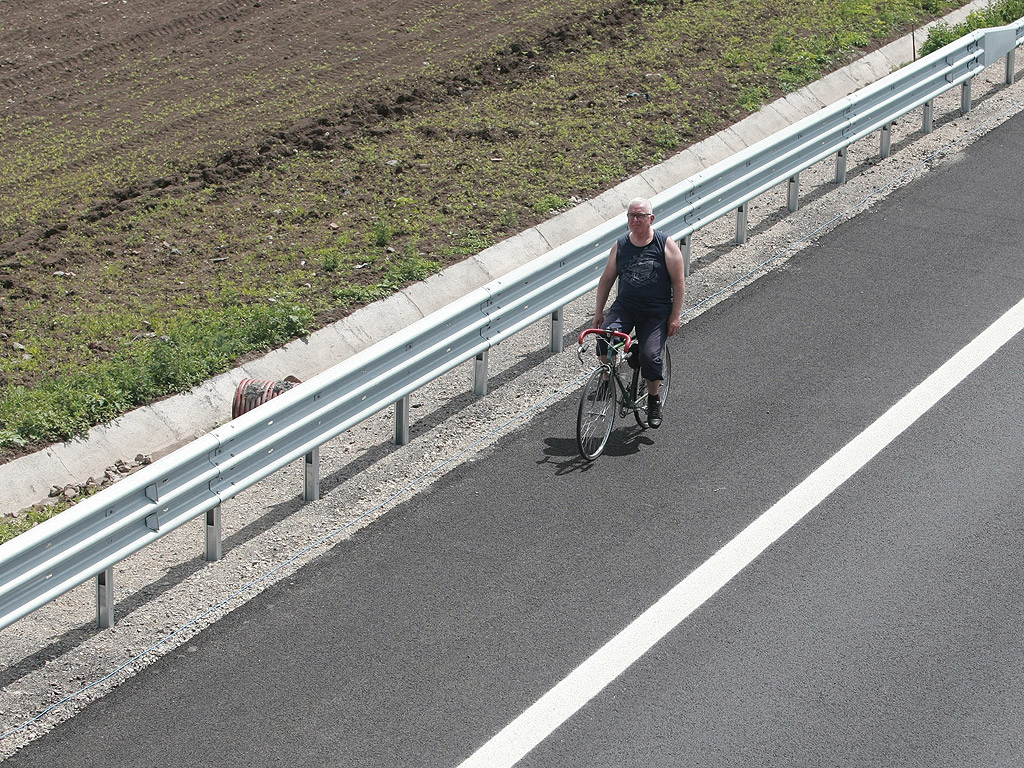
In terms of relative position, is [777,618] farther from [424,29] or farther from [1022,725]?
[424,29]

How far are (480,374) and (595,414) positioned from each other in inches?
48.3

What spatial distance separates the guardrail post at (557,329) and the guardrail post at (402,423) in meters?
1.68

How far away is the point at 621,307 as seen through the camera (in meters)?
8.97

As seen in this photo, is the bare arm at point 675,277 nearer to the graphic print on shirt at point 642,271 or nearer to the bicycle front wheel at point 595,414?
the graphic print on shirt at point 642,271

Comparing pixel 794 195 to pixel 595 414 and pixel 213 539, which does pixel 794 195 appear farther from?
pixel 213 539

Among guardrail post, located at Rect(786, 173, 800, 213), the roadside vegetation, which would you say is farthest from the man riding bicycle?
guardrail post, located at Rect(786, 173, 800, 213)

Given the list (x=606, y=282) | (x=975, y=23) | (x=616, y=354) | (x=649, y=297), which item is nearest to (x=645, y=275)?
(x=649, y=297)

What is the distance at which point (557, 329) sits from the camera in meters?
10.2

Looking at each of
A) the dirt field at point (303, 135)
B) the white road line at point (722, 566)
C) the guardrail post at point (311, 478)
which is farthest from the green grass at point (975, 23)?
the guardrail post at point (311, 478)

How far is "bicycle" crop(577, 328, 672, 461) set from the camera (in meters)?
8.55

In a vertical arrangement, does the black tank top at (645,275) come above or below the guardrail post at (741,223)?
above

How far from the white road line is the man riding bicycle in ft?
4.11

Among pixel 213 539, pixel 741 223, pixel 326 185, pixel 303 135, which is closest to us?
Answer: pixel 213 539

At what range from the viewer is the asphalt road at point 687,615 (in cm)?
623
